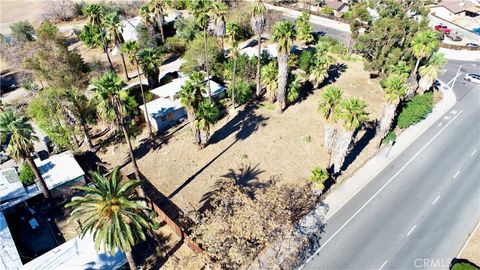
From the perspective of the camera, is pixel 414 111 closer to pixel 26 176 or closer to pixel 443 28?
pixel 443 28

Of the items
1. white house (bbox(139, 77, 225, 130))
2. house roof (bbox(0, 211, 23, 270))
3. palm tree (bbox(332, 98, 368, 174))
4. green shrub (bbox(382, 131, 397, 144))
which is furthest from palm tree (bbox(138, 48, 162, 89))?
green shrub (bbox(382, 131, 397, 144))

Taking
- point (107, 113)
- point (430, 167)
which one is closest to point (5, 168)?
point (107, 113)

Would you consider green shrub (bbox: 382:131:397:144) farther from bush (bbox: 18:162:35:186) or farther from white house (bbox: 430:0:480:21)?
white house (bbox: 430:0:480:21)

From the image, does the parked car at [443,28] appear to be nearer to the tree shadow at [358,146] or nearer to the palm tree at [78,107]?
the tree shadow at [358,146]

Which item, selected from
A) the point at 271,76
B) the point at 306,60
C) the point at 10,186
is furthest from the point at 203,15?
the point at 10,186

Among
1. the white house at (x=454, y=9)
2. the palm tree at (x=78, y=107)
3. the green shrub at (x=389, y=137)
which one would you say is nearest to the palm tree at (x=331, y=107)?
the green shrub at (x=389, y=137)

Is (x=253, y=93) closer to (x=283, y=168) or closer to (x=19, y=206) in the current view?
(x=283, y=168)

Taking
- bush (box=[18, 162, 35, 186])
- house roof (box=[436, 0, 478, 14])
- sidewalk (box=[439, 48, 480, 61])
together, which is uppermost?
house roof (box=[436, 0, 478, 14])
